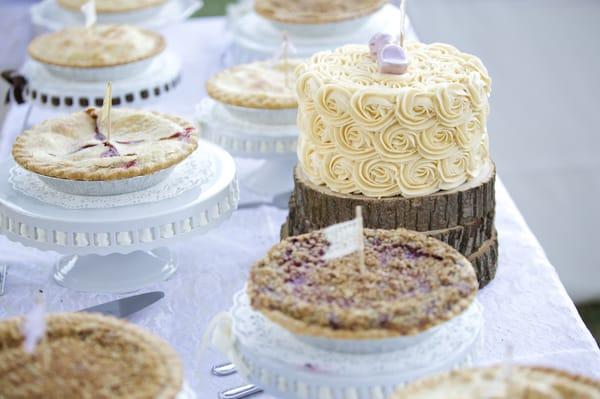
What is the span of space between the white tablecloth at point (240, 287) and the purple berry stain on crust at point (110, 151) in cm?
30

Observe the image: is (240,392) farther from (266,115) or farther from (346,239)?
(266,115)

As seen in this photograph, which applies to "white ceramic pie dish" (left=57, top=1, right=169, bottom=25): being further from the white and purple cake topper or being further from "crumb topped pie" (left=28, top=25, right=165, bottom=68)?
the white and purple cake topper

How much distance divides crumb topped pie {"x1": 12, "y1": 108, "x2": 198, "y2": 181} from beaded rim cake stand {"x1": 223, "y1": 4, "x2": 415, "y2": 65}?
3.26 ft

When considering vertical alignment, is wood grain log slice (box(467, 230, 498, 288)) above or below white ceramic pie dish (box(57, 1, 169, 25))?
below

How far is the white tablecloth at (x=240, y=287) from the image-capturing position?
75.2 inches

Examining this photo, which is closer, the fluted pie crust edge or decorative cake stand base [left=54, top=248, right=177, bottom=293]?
decorative cake stand base [left=54, top=248, right=177, bottom=293]

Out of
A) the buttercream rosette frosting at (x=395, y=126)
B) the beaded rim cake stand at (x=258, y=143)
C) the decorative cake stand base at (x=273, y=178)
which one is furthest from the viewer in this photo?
the decorative cake stand base at (x=273, y=178)

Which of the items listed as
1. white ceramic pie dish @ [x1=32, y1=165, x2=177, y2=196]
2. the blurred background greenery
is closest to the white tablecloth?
white ceramic pie dish @ [x1=32, y1=165, x2=177, y2=196]

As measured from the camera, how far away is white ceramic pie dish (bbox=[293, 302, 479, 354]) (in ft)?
4.95

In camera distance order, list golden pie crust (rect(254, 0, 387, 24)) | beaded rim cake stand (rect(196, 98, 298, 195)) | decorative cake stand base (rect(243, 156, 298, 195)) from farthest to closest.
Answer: golden pie crust (rect(254, 0, 387, 24))
decorative cake stand base (rect(243, 156, 298, 195))
beaded rim cake stand (rect(196, 98, 298, 195))

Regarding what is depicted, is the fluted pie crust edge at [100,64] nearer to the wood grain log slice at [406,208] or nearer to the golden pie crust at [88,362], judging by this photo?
the wood grain log slice at [406,208]

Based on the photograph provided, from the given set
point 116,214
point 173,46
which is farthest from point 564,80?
point 116,214

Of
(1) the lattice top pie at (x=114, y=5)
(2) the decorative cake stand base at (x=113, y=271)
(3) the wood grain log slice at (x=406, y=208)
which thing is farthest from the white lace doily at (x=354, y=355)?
A: (1) the lattice top pie at (x=114, y=5)

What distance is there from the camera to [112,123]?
7.59 ft
